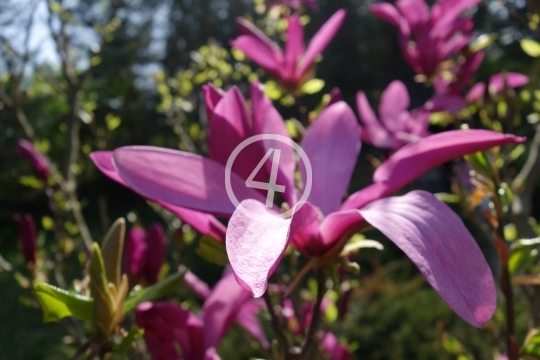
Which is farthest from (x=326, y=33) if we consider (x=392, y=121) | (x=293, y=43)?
(x=392, y=121)

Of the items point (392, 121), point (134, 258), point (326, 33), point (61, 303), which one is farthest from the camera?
point (392, 121)

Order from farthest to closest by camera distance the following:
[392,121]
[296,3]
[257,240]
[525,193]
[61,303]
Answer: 1. [296,3]
2. [525,193]
3. [392,121]
4. [61,303]
5. [257,240]

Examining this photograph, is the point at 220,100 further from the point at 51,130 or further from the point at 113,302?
the point at 51,130

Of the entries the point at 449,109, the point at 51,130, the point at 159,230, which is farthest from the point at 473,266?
the point at 51,130

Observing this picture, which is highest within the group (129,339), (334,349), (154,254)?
(129,339)

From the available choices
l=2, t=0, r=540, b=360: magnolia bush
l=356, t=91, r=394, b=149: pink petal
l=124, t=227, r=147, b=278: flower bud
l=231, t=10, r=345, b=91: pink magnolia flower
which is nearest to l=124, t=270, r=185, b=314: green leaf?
l=2, t=0, r=540, b=360: magnolia bush

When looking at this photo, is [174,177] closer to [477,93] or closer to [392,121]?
[392,121]

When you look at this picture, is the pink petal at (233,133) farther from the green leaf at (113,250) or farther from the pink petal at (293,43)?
the pink petal at (293,43)
